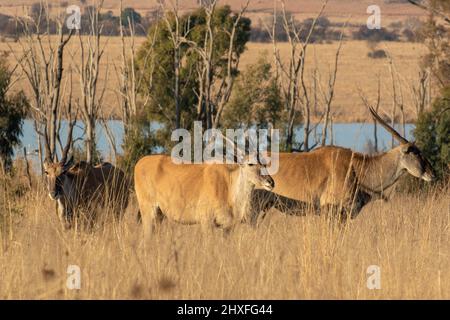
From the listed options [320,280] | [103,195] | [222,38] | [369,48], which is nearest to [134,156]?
[103,195]

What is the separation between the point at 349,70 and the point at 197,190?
122 feet

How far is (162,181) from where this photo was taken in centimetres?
956

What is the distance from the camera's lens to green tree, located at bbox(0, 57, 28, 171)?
14.6 metres

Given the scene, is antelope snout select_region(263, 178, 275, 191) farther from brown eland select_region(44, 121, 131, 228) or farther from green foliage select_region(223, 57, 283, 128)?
green foliage select_region(223, 57, 283, 128)

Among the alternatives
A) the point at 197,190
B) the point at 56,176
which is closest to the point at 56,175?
the point at 56,176

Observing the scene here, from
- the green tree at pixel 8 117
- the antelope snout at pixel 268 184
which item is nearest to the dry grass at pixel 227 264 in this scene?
the antelope snout at pixel 268 184

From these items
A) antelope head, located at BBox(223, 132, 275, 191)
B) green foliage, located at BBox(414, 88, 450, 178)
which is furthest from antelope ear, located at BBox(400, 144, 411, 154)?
green foliage, located at BBox(414, 88, 450, 178)

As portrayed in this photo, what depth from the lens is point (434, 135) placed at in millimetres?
15789

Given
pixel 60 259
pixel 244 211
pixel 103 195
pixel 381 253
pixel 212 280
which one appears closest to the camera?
pixel 212 280

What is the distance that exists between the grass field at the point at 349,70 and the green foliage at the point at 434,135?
1384 cm

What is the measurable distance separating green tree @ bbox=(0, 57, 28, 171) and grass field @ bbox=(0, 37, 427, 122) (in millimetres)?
14485

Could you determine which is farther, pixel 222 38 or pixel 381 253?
pixel 222 38
